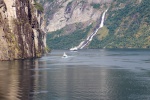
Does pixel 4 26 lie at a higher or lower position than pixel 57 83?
higher

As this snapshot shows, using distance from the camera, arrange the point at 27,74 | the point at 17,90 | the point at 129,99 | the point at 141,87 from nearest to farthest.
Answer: the point at 129,99 → the point at 17,90 → the point at 141,87 → the point at 27,74

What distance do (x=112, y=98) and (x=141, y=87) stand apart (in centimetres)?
1648

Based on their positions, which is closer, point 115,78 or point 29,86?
point 29,86

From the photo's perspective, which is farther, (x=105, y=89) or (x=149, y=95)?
(x=105, y=89)

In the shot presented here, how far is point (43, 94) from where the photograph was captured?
3521 inches

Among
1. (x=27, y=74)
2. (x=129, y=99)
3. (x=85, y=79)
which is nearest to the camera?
(x=129, y=99)

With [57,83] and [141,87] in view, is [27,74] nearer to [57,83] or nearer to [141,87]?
[57,83]

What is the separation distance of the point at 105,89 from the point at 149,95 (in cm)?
1191

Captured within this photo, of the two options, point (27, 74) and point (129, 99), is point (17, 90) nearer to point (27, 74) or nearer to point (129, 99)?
point (129, 99)

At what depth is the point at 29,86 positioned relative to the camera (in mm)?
100750

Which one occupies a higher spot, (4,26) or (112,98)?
(4,26)

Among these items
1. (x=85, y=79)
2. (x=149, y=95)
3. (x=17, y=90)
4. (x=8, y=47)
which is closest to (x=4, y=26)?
(x=8, y=47)

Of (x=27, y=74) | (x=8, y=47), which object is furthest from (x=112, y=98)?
(x=8, y=47)

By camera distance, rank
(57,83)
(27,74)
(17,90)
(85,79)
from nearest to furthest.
A: (17,90) < (57,83) < (85,79) < (27,74)
